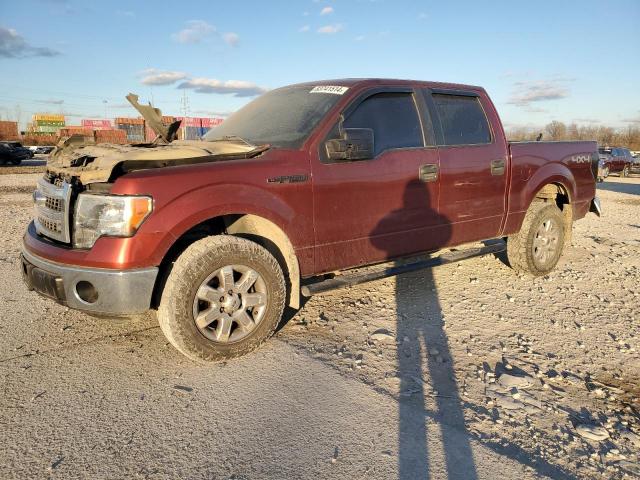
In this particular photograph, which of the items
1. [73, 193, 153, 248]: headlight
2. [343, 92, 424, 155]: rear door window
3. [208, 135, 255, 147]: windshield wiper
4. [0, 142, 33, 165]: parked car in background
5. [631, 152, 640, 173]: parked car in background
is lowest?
[73, 193, 153, 248]: headlight

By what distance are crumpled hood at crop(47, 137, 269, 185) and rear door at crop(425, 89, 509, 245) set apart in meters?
1.83

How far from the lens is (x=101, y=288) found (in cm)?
286

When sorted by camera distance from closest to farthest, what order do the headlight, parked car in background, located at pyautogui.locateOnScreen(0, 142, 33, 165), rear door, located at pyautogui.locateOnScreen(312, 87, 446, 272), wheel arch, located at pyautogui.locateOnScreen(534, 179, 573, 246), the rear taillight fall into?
the headlight → rear door, located at pyautogui.locateOnScreen(312, 87, 446, 272) → wheel arch, located at pyautogui.locateOnScreen(534, 179, 573, 246) → the rear taillight → parked car in background, located at pyautogui.locateOnScreen(0, 142, 33, 165)

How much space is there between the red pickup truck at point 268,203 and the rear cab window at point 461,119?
0.02 m

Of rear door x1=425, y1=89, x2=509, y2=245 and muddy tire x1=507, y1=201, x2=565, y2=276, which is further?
muddy tire x1=507, y1=201, x2=565, y2=276

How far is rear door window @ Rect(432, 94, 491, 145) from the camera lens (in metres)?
4.47

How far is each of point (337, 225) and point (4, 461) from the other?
Answer: 2493mm

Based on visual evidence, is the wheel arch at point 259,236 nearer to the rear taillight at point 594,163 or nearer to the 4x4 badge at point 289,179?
the 4x4 badge at point 289,179

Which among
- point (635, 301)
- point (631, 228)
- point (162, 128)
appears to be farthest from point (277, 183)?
point (631, 228)

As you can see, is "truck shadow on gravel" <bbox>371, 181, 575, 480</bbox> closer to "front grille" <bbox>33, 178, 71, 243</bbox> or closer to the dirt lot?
the dirt lot

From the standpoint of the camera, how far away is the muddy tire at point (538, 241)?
520 centimetres

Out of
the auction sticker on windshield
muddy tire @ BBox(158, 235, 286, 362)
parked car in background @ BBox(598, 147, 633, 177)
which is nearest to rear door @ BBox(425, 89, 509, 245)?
the auction sticker on windshield

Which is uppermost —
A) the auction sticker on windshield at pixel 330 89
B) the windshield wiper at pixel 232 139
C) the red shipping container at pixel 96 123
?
the red shipping container at pixel 96 123

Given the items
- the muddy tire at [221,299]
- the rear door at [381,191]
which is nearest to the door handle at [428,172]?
the rear door at [381,191]
